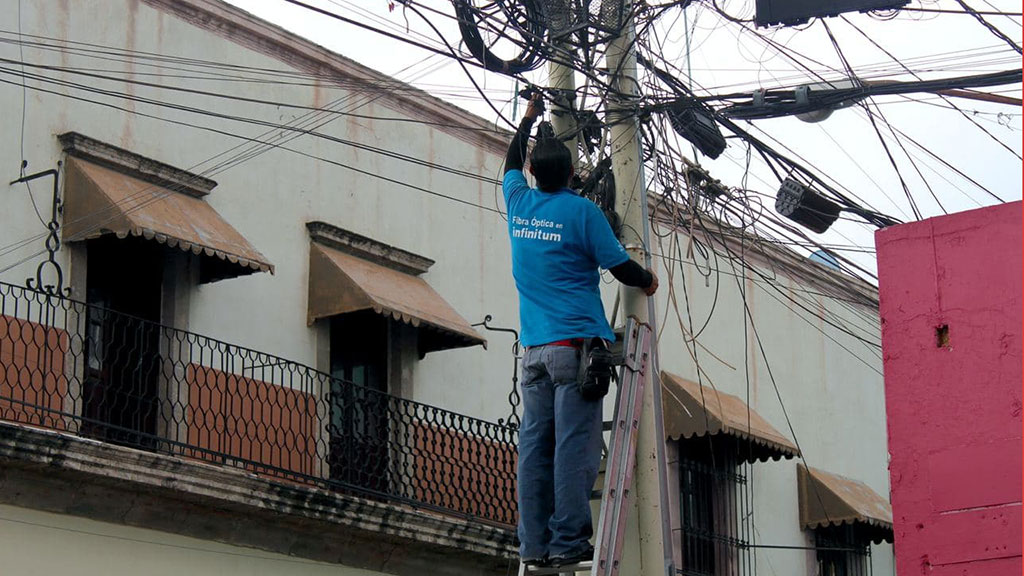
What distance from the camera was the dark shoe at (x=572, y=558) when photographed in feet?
23.3

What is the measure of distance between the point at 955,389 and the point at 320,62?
7.71 metres

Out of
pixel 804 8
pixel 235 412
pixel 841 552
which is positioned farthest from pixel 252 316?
pixel 841 552

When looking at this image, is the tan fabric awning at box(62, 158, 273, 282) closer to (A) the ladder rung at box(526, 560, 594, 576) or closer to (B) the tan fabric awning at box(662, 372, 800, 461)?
(B) the tan fabric awning at box(662, 372, 800, 461)

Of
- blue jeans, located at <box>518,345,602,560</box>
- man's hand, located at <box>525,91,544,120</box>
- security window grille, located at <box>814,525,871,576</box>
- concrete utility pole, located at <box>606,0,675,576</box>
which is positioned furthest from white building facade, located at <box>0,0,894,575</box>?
blue jeans, located at <box>518,345,602,560</box>

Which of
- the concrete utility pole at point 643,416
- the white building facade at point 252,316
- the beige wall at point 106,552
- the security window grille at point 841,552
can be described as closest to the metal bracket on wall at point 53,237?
the white building facade at point 252,316

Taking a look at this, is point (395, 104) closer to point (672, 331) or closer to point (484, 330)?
point (484, 330)

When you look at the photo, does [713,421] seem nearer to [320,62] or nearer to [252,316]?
[252,316]

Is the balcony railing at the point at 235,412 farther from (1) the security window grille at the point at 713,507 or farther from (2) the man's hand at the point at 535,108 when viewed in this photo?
(2) the man's hand at the point at 535,108

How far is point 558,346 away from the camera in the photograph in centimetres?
729

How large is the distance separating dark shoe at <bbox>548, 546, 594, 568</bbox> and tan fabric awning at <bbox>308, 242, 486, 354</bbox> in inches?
260

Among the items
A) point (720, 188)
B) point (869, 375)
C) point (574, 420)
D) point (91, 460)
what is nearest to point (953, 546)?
point (574, 420)

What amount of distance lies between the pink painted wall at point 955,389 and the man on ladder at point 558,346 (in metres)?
1.73

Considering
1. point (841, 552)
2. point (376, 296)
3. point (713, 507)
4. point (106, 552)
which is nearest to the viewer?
point (106, 552)

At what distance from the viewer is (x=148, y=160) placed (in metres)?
12.7
